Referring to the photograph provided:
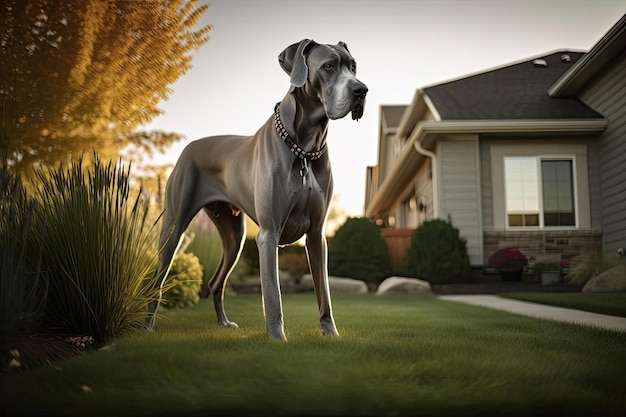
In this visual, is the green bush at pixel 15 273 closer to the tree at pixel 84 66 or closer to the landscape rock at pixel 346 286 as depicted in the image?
the tree at pixel 84 66

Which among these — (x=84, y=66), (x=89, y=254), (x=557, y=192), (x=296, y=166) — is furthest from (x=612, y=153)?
(x=89, y=254)

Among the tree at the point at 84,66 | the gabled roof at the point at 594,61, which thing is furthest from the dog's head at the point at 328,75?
the gabled roof at the point at 594,61

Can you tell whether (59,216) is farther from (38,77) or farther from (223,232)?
(38,77)

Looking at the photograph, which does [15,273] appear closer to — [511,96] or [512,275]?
[512,275]

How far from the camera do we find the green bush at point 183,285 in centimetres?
688

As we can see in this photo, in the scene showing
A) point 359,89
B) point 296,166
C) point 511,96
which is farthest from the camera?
point 511,96

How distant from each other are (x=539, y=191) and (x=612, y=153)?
1.58 meters

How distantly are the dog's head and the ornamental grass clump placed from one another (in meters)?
1.17

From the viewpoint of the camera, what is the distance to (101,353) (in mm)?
2762

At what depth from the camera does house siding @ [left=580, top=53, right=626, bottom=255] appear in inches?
441

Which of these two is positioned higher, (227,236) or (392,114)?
(392,114)

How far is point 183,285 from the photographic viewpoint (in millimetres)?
7086

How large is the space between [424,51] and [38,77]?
5.68m

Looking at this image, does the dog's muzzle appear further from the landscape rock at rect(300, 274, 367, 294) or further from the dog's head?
the landscape rock at rect(300, 274, 367, 294)
